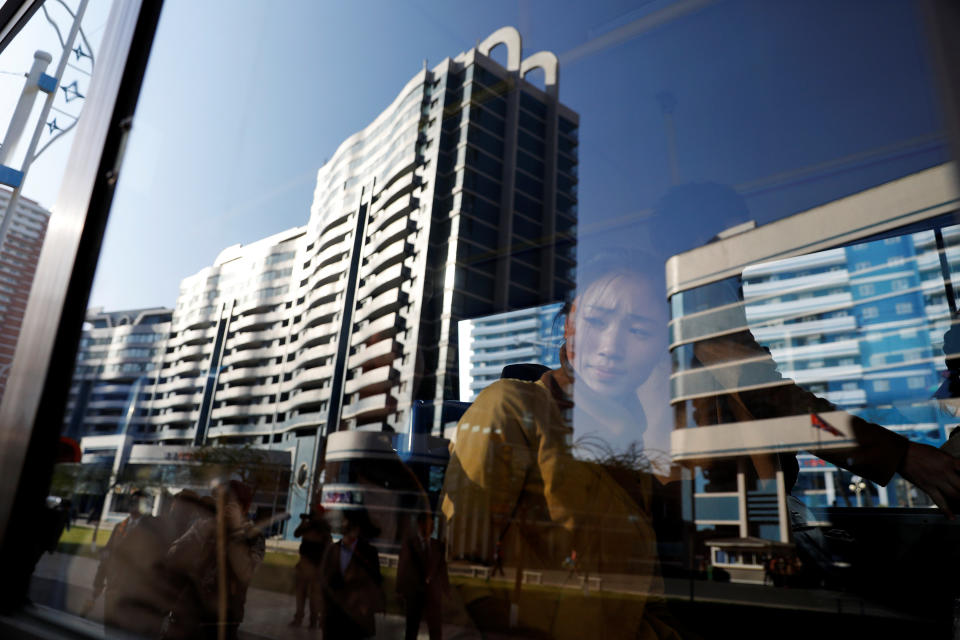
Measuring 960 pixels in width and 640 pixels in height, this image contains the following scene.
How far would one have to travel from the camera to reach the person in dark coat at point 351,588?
0.78m

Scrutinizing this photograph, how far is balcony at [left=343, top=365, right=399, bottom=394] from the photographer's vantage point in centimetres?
97

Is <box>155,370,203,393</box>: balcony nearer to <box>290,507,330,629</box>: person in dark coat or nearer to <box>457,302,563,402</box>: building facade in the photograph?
<box>290,507,330,629</box>: person in dark coat

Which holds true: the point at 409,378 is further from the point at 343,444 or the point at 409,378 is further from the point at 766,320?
the point at 766,320

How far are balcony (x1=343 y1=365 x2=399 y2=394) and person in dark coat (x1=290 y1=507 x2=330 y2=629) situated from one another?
0.73 feet

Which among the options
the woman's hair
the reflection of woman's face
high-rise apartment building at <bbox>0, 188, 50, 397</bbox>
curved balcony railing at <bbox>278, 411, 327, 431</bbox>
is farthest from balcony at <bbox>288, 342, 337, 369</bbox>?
the woman's hair

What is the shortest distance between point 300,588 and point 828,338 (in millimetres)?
3705

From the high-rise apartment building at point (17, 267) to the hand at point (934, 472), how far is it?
1.37m

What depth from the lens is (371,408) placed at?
977 mm

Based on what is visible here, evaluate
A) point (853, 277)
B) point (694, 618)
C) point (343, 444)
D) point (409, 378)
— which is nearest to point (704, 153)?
point (853, 277)

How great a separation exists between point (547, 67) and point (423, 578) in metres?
1.55

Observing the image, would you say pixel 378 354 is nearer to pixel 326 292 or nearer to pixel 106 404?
pixel 326 292

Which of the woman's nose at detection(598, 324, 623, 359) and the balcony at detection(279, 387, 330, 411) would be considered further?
the woman's nose at detection(598, 324, 623, 359)

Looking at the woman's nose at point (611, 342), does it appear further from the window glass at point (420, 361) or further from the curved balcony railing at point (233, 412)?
the curved balcony railing at point (233, 412)

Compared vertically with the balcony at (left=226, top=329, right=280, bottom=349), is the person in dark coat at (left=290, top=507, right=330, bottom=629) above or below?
below
